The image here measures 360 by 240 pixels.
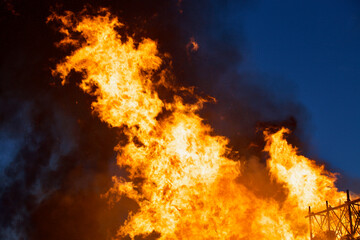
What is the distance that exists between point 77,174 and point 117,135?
4852mm

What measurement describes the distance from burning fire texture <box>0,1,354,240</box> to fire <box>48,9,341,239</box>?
0.05m

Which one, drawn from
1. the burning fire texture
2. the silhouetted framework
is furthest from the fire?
the silhouetted framework

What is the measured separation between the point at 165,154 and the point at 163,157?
196 mm

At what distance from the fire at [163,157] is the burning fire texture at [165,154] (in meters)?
0.05

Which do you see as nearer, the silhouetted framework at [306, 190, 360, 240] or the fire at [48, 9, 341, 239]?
the silhouetted framework at [306, 190, 360, 240]

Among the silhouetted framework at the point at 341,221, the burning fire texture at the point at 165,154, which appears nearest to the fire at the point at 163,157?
the burning fire texture at the point at 165,154

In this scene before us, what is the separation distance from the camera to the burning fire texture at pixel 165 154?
17.4 meters

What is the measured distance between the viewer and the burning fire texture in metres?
17.4

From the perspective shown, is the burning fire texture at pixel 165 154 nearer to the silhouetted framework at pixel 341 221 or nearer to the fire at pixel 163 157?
the fire at pixel 163 157

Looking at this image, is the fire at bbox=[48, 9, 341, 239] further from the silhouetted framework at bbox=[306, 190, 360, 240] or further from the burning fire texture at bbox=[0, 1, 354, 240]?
the silhouetted framework at bbox=[306, 190, 360, 240]

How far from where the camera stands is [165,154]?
685 inches

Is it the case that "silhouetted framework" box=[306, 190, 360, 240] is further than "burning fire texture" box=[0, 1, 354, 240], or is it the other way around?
"burning fire texture" box=[0, 1, 354, 240]

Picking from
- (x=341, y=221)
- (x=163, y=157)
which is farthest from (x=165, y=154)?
(x=341, y=221)

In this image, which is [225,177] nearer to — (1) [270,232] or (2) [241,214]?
(2) [241,214]
